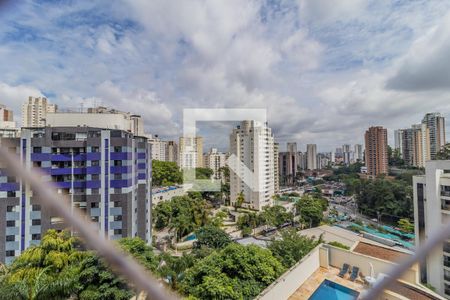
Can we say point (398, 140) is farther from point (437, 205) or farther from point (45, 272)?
point (45, 272)

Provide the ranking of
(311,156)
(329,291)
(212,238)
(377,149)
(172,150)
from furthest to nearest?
(311,156)
(172,150)
(377,149)
(212,238)
(329,291)

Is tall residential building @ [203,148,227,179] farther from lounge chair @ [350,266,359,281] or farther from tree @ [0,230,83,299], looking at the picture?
lounge chair @ [350,266,359,281]

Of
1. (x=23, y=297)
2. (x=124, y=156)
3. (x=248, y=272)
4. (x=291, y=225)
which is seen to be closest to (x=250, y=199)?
(x=291, y=225)

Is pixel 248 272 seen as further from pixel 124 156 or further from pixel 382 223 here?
pixel 382 223

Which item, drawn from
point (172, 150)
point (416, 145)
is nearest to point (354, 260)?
point (416, 145)

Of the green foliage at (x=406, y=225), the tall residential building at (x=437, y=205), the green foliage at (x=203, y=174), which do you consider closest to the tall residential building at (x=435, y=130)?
the green foliage at (x=406, y=225)

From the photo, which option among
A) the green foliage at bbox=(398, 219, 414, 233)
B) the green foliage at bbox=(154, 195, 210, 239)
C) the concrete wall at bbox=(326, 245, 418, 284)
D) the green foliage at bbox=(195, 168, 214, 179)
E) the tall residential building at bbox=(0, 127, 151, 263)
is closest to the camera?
the concrete wall at bbox=(326, 245, 418, 284)

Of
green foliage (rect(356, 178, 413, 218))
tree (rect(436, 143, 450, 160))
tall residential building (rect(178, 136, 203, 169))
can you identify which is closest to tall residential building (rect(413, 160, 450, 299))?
green foliage (rect(356, 178, 413, 218))
